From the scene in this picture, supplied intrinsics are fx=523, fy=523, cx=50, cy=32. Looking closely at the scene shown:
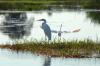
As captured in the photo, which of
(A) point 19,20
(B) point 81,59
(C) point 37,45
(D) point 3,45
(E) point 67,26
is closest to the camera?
(B) point 81,59

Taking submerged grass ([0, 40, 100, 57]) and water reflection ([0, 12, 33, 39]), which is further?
water reflection ([0, 12, 33, 39])

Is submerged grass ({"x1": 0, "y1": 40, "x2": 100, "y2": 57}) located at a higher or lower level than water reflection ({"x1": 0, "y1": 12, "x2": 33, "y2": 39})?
higher

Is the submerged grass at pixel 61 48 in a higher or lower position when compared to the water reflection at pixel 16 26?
higher

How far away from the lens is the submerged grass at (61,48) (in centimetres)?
1630

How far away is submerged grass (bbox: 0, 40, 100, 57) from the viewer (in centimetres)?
1630

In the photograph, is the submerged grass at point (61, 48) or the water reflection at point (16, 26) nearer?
the submerged grass at point (61, 48)

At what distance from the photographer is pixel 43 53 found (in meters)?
16.6

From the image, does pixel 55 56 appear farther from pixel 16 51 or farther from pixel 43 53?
pixel 16 51

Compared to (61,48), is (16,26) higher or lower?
lower

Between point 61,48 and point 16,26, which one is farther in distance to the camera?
point 16,26

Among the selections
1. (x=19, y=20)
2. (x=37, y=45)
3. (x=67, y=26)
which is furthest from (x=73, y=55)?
(x=19, y=20)

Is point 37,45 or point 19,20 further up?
point 37,45

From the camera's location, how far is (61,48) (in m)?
17.1

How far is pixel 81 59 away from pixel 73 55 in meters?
0.50
